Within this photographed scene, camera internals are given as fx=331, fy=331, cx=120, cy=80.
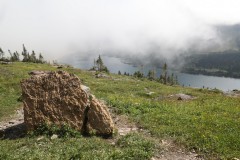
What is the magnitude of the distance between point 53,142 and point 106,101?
1380 cm

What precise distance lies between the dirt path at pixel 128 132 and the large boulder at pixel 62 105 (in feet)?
4.72

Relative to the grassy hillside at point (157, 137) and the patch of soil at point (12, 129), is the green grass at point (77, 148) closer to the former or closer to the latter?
the grassy hillside at point (157, 137)

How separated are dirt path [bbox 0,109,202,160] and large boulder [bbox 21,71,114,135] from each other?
144cm

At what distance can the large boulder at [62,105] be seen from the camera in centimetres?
2267

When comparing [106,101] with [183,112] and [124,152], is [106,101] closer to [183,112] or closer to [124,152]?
[183,112]

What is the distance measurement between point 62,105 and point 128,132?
5.06 meters

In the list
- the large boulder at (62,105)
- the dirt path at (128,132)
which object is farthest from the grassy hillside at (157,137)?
the large boulder at (62,105)

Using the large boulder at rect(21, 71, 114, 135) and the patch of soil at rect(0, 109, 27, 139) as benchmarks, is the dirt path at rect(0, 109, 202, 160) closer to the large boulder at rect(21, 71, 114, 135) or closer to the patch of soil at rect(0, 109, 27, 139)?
the patch of soil at rect(0, 109, 27, 139)

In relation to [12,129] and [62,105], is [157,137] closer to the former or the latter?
[62,105]

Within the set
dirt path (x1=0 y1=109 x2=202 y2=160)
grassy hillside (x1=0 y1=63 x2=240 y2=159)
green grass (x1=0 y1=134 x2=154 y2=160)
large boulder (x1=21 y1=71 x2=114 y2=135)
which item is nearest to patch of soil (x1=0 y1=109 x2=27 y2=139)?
dirt path (x1=0 y1=109 x2=202 y2=160)

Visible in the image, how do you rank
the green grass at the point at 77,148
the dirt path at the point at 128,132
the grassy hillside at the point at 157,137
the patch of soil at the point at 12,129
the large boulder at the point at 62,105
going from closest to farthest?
the green grass at the point at 77,148, the grassy hillside at the point at 157,137, the dirt path at the point at 128,132, the large boulder at the point at 62,105, the patch of soil at the point at 12,129

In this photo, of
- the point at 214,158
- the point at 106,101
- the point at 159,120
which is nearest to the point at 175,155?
the point at 214,158

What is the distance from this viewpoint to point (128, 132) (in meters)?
23.2

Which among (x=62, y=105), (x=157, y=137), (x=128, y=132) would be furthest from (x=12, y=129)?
(x=157, y=137)
